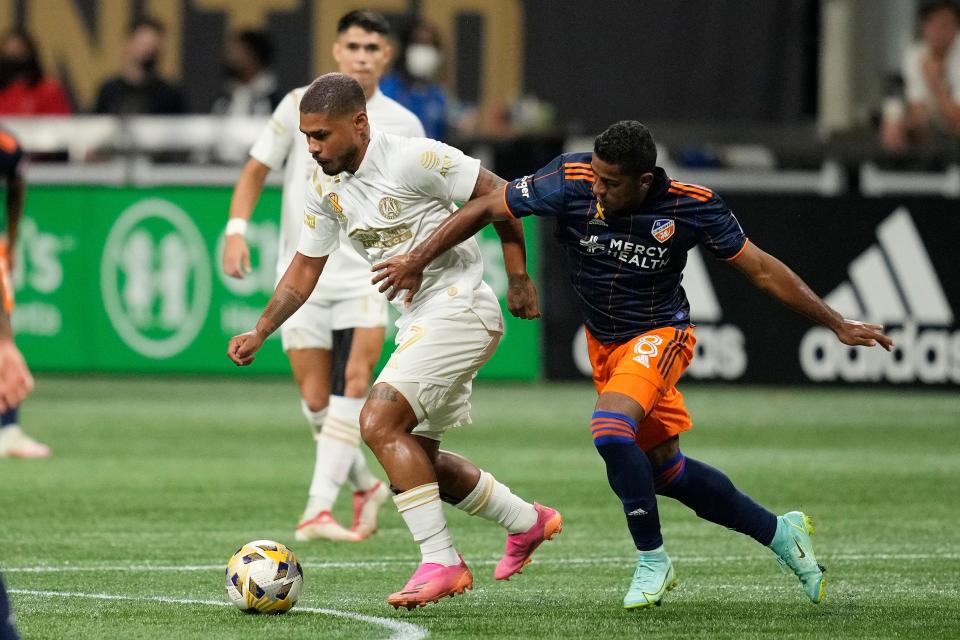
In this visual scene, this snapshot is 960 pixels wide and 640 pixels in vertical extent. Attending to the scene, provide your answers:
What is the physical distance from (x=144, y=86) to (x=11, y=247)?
6947 millimetres

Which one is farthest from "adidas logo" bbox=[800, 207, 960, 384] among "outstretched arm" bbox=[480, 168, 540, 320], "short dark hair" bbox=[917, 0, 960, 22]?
"outstretched arm" bbox=[480, 168, 540, 320]

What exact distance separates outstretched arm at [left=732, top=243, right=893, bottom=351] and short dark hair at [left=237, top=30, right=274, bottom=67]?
34.0ft

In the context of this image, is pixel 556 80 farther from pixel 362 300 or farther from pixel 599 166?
pixel 599 166

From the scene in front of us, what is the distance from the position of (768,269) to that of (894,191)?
431 inches

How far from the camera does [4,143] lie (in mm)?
10883

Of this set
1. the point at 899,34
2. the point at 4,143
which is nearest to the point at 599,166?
the point at 4,143

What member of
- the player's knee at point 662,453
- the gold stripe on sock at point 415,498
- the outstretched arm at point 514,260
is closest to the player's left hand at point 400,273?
the outstretched arm at point 514,260

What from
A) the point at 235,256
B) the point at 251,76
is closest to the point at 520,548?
the point at 235,256

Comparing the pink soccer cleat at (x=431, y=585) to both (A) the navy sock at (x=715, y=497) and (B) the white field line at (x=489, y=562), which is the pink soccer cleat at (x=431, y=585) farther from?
(B) the white field line at (x=489, y=562)

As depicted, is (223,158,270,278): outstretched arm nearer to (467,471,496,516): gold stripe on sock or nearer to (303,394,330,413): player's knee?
(303,394,330,413): player's knee

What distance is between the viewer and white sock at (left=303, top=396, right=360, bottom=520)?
898cm

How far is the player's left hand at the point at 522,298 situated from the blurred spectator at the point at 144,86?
1185 cm

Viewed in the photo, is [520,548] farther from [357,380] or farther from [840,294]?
[840,294]

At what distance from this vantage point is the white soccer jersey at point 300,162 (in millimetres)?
9219
